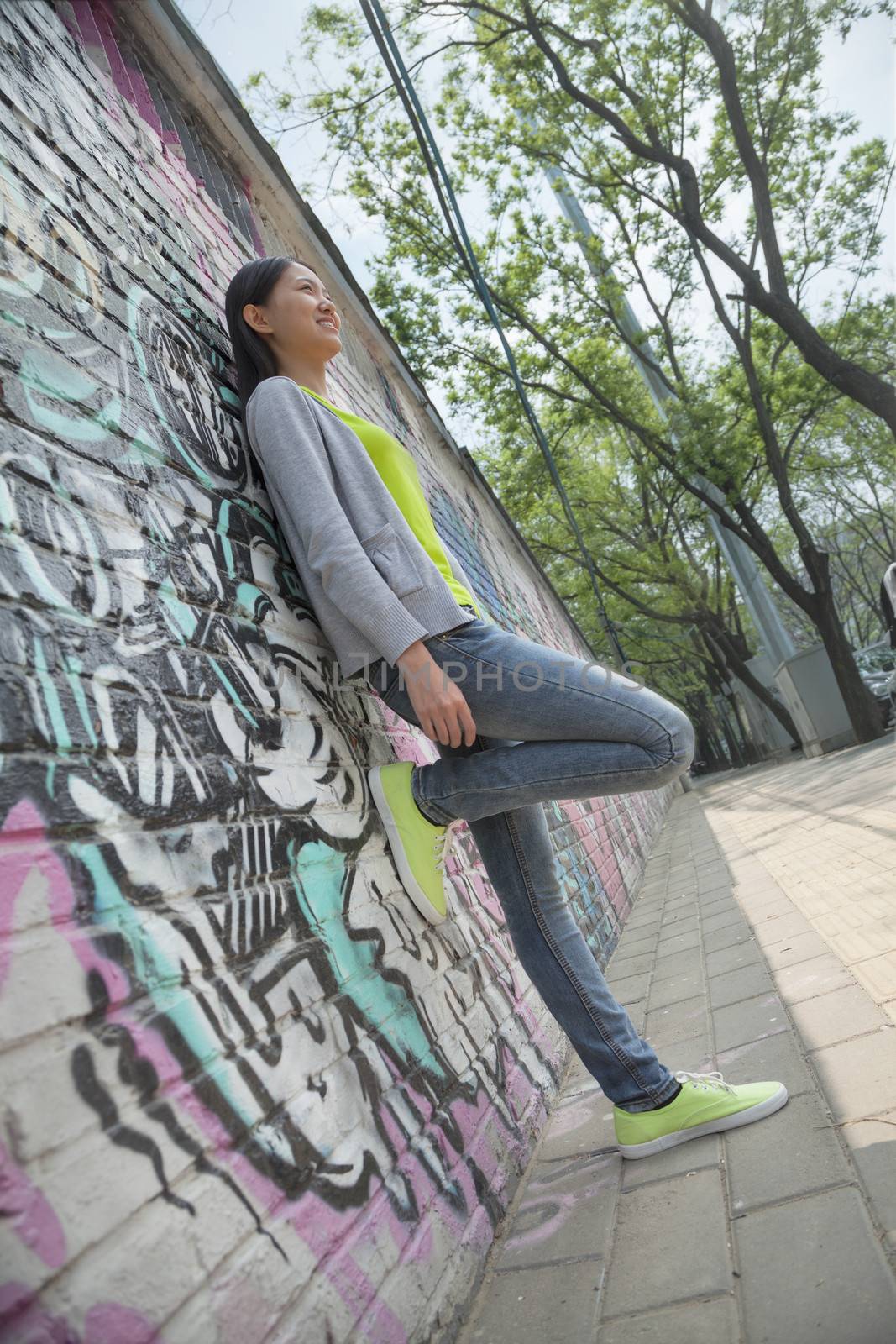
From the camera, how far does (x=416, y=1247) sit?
1.56 meters

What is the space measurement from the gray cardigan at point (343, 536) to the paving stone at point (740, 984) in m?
1.69

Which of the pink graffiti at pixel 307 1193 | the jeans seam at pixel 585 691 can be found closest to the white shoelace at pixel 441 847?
the jeans seam at pixel 585 691

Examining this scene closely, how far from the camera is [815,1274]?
140 centimetres

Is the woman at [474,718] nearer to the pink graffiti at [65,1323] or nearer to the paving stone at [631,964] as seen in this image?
the pink graffiti at [65,1323]

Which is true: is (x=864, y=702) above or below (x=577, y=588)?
below

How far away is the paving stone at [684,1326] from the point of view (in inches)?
53.2

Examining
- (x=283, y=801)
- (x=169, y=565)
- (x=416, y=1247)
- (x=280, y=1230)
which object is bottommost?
(x=416, y=1247)

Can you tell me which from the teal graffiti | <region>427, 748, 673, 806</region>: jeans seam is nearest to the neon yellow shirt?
<region>427, 748, 673, 806</region>: jeans seam

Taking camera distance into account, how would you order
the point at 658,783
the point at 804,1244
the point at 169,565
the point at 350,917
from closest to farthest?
the point at 804,1244 → the point at 169,565 → the point at 350,917 → the point at 658,783

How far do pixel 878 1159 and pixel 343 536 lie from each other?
5.15 ft

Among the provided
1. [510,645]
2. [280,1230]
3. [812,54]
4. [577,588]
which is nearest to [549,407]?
[812,54]

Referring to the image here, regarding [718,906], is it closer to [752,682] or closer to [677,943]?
[677,943]

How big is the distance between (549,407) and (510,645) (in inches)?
549

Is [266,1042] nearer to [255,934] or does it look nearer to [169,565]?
[255,934]
